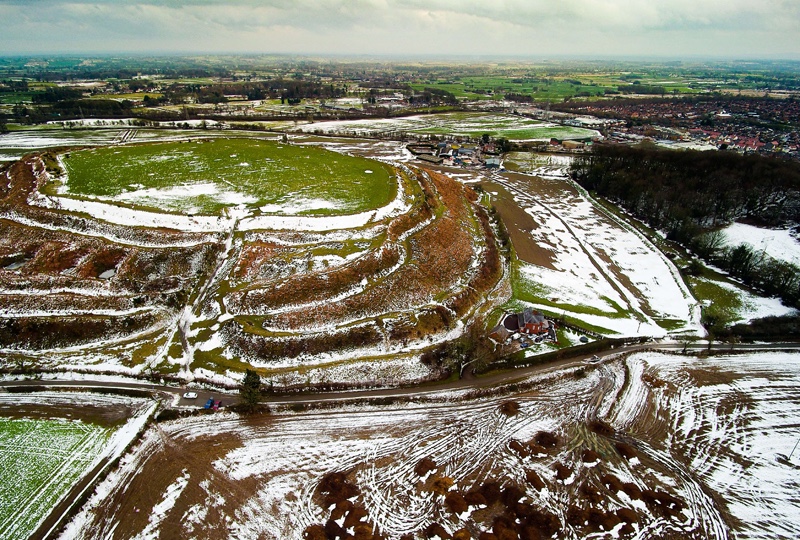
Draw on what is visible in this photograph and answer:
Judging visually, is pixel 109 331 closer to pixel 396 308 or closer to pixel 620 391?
pixel 396 308

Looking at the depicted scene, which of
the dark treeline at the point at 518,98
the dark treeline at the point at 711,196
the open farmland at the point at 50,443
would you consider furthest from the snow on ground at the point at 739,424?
the dark treeline at the point at 518,98

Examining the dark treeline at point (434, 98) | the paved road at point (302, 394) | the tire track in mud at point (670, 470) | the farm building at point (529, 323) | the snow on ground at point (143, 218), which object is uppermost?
the dark treeline at point (434, 98)

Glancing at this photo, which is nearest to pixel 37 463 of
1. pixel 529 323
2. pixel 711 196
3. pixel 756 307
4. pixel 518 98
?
pixel 529 323

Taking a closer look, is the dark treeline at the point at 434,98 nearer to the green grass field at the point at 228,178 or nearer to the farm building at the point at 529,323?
the green grass field at the point at 228,178

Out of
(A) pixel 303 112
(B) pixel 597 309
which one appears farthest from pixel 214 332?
(A) pixel 303 112

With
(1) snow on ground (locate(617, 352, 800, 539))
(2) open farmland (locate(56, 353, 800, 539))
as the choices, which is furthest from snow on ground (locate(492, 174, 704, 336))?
(2) open farmland (locate(56, 353, 800, 539))

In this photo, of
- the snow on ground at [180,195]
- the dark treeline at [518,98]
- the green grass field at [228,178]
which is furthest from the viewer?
the dark treeline at [518,98]
